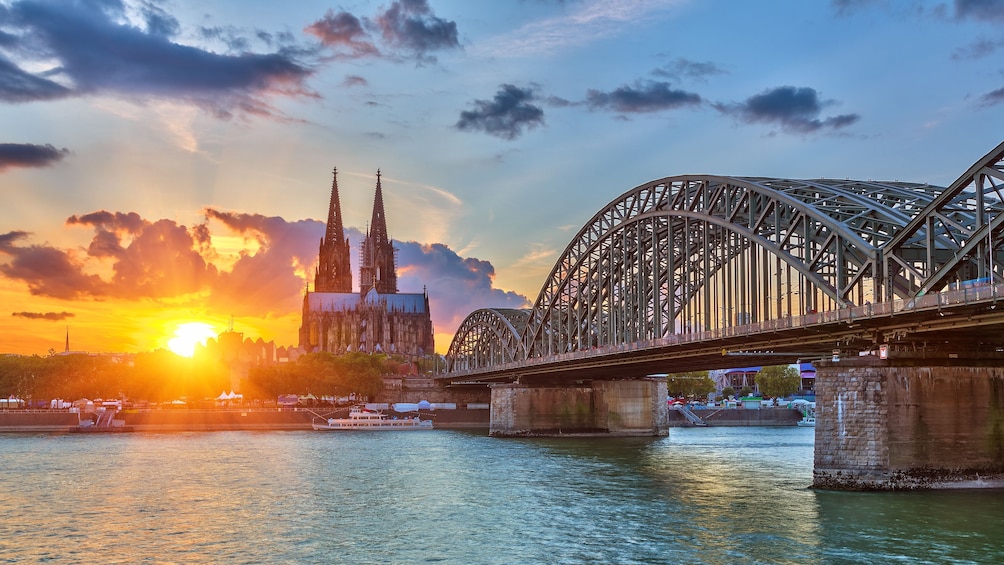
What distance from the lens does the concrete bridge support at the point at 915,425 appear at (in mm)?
55812

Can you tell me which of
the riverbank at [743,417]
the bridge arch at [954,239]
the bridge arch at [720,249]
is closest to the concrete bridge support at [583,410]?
the bridge arch at [720,249]

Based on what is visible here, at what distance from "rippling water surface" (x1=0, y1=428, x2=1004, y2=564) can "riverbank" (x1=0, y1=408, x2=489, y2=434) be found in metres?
56.0

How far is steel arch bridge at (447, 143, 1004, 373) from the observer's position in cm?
5659

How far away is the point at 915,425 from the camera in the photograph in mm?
55812

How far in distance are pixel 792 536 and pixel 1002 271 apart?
938 inches

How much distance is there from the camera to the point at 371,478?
72312 mm

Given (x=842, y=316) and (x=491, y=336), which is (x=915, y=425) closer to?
(x=842, y=316)

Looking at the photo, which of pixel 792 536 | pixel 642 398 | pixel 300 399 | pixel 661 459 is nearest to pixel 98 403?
pixel 300 399

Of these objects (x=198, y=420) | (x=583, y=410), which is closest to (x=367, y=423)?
(x=198, y=420)

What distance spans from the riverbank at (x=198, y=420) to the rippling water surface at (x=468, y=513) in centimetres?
5605

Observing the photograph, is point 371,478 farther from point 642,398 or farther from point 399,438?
point 642,398

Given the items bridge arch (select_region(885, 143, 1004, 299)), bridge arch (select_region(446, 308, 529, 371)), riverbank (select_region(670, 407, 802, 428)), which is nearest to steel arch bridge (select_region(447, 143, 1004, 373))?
bridge arch (select_region(885, 143, 1004, 299))

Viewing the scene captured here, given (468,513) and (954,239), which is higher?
(954,239)

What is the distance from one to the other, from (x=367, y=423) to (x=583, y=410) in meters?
35.6
